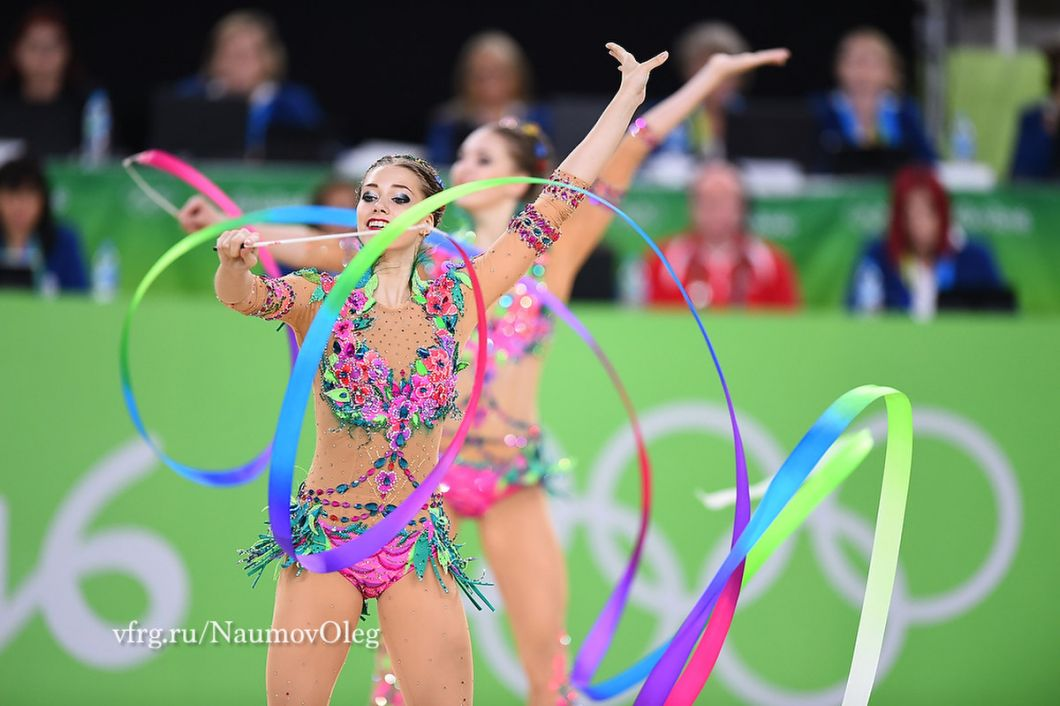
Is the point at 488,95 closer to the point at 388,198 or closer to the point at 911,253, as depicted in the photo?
the point at 911,253

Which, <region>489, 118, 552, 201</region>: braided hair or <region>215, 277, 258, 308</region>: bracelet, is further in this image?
<region>489, 118, 552, 201</region>: braided hair

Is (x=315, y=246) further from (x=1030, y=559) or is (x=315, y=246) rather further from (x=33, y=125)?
(x=33, y=125)

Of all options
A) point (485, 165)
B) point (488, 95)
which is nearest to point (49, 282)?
point (488, 95)

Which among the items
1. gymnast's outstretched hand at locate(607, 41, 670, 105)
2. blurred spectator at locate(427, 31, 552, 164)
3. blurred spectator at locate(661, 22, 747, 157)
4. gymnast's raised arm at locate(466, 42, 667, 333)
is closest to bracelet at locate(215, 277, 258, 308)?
gymnast's raised arm at locate(466, 42, 667, 333)

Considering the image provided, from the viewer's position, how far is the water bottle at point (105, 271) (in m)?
6.66

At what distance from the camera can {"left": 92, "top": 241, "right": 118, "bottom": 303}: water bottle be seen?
21.8ft

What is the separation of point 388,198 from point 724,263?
3.76 m

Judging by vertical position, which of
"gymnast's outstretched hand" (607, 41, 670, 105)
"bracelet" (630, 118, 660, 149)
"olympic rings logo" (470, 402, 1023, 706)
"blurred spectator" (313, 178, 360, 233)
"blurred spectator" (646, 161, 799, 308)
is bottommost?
"olympic rings logo" (470, 402, 1023, 706)

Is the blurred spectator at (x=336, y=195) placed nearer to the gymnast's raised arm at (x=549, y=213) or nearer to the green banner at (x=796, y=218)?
the green banner at (x=796, y=218)

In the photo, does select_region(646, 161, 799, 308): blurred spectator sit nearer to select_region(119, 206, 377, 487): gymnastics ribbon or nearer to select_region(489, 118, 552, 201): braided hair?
select_region(489, 118, 552, 201): braided hair

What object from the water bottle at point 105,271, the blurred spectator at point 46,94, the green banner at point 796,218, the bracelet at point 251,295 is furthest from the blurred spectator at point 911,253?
the bracelet at point 251,295

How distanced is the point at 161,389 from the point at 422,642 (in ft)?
8.51

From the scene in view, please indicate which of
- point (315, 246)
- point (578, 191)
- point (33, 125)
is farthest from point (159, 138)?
point (578, 191)

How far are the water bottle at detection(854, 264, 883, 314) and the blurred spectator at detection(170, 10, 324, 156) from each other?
10.1 ft
